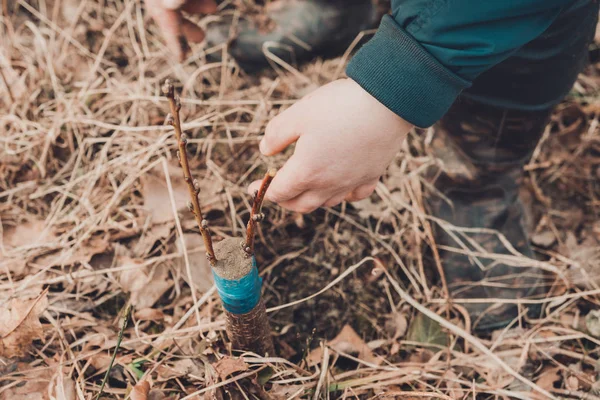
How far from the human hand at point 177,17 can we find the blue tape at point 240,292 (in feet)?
2.28

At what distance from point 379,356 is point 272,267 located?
385mm

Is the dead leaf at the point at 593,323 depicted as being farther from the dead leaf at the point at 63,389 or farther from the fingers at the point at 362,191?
the dead leaf at the point at 63,389

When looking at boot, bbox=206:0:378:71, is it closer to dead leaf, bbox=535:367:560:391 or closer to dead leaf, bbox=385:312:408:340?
dead leaf, bbox=385:312:408:340

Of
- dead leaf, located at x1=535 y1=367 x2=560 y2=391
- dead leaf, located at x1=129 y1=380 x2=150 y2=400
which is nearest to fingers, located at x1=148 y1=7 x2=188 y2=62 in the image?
dead leaf, located at x1=129 y1=380 x2=150 y2=400

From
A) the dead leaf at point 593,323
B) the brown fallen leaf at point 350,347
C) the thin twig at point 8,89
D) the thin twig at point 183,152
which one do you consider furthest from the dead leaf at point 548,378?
the thin twig at point 8,89

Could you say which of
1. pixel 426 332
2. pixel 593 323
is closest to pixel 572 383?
pixel 593 323

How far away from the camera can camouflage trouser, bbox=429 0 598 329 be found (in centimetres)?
139

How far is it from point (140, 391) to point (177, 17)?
0.89 meters

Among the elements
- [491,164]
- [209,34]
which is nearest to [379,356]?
Answer: [491,164]

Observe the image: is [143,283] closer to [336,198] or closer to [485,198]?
[336,198]

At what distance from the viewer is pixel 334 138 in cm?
101

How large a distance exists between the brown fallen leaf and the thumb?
21.6 inches

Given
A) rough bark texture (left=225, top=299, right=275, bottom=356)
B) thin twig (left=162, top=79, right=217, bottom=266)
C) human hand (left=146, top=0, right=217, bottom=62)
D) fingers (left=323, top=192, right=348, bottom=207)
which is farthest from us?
human hand (left=146, top=0, right=217, bottom=62)

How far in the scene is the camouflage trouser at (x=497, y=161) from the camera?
1394 mm
